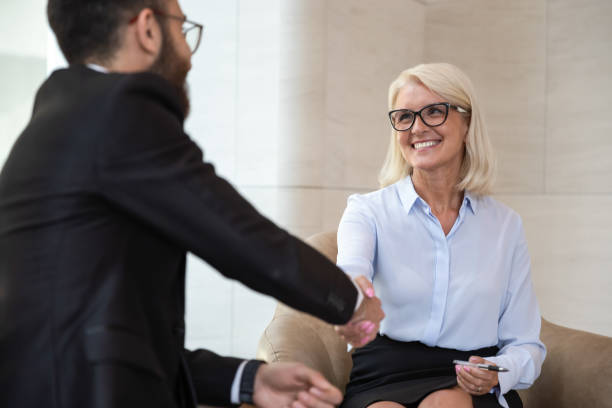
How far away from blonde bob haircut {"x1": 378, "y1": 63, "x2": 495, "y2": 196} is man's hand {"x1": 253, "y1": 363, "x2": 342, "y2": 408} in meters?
1.12

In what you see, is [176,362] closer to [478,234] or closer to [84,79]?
[84,79]

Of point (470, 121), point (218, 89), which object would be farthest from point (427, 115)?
point (218, 89)

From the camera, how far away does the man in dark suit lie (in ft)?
3.66

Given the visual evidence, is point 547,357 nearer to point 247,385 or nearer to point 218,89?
point 247,385

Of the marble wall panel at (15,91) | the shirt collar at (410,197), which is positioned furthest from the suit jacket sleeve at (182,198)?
the marble wall panel at (15,91)

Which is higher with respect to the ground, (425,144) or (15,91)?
(15,91)

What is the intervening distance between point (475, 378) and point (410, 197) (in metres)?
0.66

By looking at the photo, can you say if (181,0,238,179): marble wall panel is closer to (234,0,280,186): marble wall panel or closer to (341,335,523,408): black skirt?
(234,0,280,186): marble wall panel

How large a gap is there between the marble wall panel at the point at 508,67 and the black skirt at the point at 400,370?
7.48 feet

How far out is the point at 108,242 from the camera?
1140 mm

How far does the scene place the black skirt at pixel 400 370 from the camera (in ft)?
6.40

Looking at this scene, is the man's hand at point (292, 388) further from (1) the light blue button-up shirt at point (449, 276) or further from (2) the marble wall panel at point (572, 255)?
(2) the marble wall panel at point (572, 255)

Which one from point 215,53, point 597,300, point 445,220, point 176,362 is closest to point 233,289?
point 215,53

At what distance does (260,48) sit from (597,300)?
2.59 m
